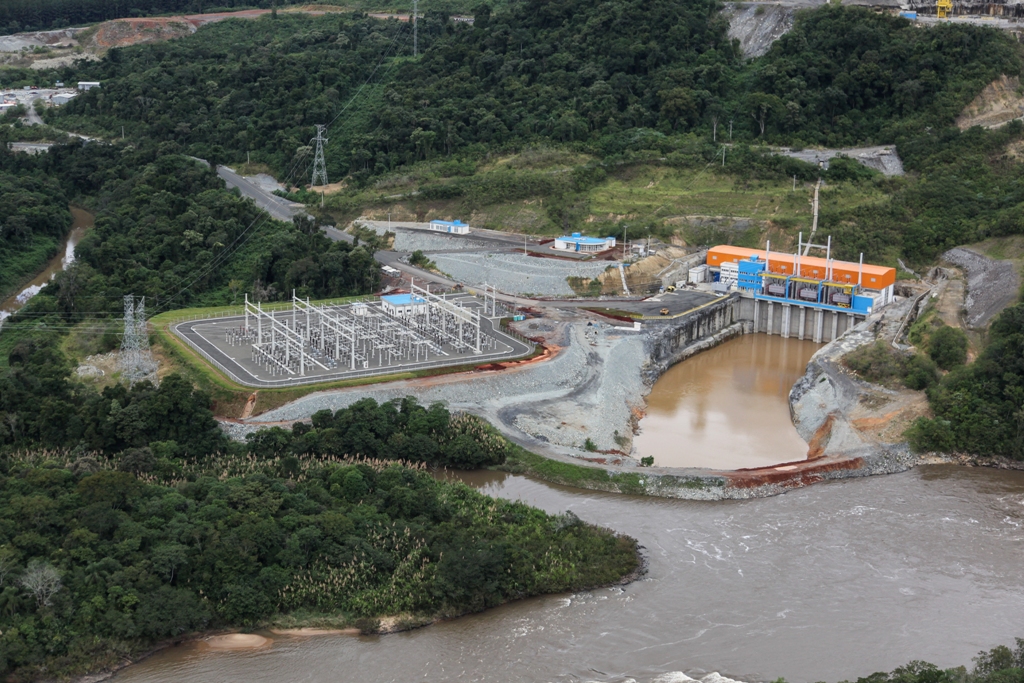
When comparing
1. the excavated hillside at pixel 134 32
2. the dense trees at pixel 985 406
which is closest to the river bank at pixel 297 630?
the dense trees at pixel 985 406

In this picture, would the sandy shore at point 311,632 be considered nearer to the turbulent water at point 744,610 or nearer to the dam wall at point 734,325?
the turbulent water at point 744,610

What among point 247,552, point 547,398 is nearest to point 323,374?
point 547,398

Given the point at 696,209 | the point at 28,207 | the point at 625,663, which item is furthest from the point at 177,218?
the point at 625,663

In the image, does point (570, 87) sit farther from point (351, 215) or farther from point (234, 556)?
point (234, 556)

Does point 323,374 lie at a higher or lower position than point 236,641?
higher

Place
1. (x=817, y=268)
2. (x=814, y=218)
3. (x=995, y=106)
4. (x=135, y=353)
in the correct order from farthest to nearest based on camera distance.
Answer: (x=995, y=106)
(x=814, y=218)
(x=817, y=268)
(x=135, y=353)

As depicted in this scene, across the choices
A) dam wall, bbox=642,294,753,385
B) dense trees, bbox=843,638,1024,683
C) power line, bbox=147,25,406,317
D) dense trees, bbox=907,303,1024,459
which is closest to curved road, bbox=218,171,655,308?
power line, bbox=147,25,406,317

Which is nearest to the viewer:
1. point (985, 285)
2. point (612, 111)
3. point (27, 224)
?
point (985, 285)

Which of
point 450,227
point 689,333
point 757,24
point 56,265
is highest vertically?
point 757,24
